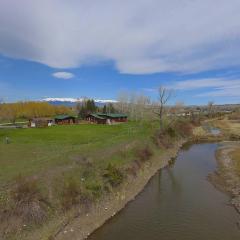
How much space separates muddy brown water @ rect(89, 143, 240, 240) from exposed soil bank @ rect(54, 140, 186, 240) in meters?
0.51

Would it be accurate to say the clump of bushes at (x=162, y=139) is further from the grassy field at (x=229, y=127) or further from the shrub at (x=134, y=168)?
the grassy field at (x=229, y=127)

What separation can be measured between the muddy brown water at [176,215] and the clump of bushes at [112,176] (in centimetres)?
230

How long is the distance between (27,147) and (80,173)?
19.8 meters

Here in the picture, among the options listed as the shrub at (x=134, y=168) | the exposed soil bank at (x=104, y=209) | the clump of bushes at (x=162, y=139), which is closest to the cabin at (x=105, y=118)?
the clump of bushes at (x=162, y=139)

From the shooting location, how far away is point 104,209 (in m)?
24.8

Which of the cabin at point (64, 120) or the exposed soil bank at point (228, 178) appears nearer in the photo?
the exposed soil bank at point (228, 178)

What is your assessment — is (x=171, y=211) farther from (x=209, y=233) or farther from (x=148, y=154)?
(x=148, y=154)

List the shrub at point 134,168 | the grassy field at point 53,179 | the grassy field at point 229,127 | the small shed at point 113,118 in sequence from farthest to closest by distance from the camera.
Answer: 1. the small shed at point 113,118
2. the grassy field at point 229,127
3. the shrub at point 134,168
4. the grassy field at point 53,179

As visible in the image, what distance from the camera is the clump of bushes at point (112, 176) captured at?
2900 centimetres

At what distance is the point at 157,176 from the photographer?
1517 inches

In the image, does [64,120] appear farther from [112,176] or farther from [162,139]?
[112,176]

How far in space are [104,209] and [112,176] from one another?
16.1ft

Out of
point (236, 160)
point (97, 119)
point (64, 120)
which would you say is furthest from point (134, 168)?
point (97, 119)

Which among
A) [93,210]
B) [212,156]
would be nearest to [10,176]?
[93,210]
